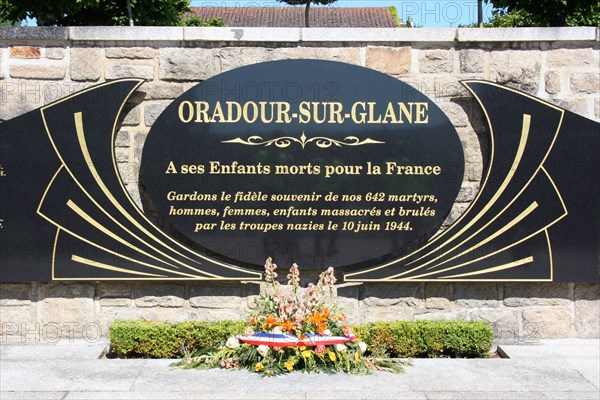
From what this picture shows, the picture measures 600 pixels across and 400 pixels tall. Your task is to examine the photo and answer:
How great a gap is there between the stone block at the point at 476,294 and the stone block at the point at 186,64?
9.86 feet

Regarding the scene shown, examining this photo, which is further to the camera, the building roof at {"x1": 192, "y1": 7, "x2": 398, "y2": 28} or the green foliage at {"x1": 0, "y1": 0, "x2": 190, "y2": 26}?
the building roof at {"x1": 192, "y1": 7, "x2": 398, "y2": 28}

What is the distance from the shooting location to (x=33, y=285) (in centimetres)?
661

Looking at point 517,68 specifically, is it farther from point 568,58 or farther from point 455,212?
point 455,212

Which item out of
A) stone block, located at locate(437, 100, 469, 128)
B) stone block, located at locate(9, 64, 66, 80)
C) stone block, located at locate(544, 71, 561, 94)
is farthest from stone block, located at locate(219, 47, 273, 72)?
stone block, located at locate(544, 71, 561, 94)

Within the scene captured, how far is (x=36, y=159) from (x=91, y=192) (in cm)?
57

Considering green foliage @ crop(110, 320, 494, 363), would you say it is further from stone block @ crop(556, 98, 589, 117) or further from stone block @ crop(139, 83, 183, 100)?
stone block @ crop(556, 98, 589, 117)

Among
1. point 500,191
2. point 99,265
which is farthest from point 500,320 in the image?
point 99,265

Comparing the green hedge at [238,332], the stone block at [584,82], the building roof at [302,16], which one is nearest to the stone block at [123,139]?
the green hedge at [238,332]

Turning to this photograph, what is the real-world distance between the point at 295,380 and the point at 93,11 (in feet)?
46.7

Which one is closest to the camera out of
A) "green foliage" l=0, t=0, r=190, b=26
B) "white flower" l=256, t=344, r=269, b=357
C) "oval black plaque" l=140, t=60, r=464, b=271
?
"white flower" l=256, t=344, r=269, b=357

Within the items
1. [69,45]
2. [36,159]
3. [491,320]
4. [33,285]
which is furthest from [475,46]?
[33,285]

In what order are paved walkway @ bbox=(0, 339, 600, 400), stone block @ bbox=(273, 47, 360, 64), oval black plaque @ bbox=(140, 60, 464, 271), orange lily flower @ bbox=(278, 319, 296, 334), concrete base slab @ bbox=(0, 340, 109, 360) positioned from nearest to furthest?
paved walkway @ bbox=(0, 339, 600, 400)
orange lily flower @ bbox=(278, 319, 296, 334)
concrete base slab @ bbox=(0, 340, 109, 360)
oval black plaque @ bbox=(140, 60, 464, 271)
stone block @ bbox=(273, 47, 360, 64)

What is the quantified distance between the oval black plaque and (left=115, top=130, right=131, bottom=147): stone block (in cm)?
26

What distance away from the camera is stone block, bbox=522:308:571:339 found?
21.9 feet
